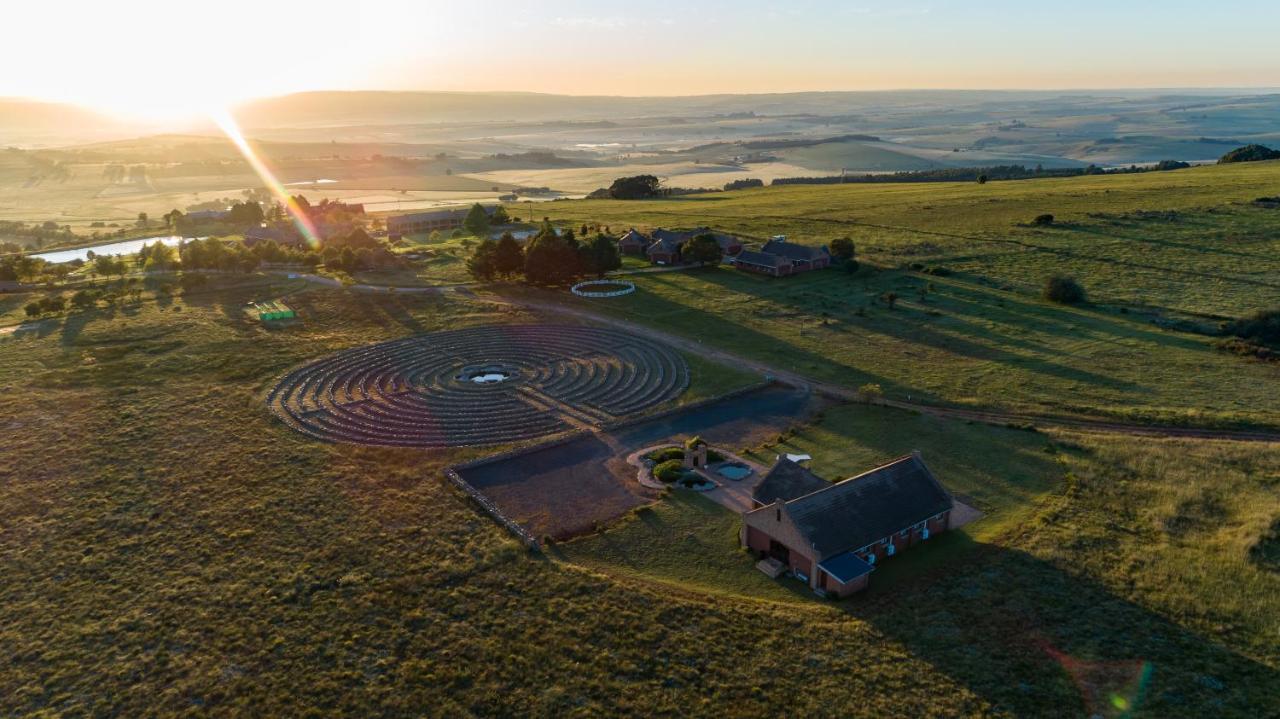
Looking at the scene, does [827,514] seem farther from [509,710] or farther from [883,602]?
[509,710]

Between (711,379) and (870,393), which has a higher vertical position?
(711,379)

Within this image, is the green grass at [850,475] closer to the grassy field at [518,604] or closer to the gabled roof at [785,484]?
the grassy field at [518,604]

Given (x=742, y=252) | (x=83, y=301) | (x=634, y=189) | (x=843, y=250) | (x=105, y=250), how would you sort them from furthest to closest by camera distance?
(x=634, y=189)
(x=105, y=250)
(x=742, y=252)
(x=843, y=250)
(x=83, y=301)

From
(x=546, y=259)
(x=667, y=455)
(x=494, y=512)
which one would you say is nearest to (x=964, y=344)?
(x=667, y=455)

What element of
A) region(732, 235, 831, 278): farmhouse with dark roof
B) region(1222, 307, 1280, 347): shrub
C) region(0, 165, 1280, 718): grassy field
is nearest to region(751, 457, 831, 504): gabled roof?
region(0, 165, 1280, 718): grassy field

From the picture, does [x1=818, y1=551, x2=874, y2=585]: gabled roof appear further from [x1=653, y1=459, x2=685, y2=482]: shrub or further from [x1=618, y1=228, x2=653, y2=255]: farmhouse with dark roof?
[x1=618, y1=228, x2=653, y2=255]: farmhouse with dark roof

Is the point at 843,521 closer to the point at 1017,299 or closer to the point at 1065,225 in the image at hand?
the point at 1017,299

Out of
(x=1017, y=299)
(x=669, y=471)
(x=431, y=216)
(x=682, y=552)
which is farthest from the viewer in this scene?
(x=431, y=216)
